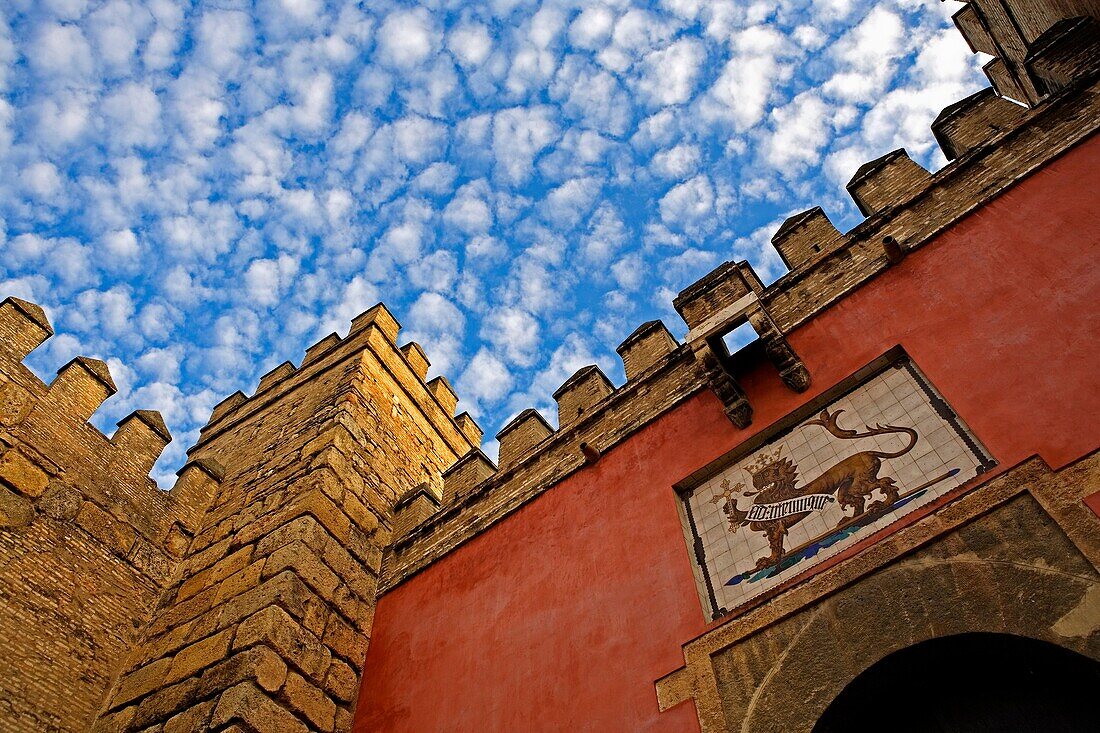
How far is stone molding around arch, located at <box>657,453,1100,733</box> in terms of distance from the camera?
3.04 m

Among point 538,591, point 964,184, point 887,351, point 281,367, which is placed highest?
point 281,367

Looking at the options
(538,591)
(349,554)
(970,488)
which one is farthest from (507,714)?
(970,488)

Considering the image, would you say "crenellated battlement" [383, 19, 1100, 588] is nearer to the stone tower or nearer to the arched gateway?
the stone tower

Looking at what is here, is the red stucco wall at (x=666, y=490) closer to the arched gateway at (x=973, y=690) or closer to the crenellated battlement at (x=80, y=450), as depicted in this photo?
the arched gateway at (x=973, y=690)

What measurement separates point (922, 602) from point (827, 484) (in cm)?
88

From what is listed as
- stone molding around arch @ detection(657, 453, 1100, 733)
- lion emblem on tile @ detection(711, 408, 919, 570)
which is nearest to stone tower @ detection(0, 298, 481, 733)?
stone molding around arch @ detection(657, 453, 1100, 733)

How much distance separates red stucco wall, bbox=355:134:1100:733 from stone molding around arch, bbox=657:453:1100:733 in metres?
0.21

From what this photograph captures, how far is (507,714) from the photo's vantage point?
446 centimetres

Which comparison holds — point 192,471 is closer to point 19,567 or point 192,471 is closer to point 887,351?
point 19,567

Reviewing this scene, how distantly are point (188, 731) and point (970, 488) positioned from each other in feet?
14.5

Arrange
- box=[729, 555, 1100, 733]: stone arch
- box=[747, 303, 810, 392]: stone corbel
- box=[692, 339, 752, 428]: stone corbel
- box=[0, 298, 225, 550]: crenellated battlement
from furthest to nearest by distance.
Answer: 1. box=[0, 298, 225, 550]: crenellated battlement
2. box=[692, 339, 752, 428]: stone corbel
3. box=[747, 303, 810, 392]: stone corbel
4. box=[729, 555, 1100, 733]: stone arch

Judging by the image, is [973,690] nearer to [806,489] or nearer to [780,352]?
[806,489]

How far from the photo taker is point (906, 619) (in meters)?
3.30

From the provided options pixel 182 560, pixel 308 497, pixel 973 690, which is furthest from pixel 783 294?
pixel 182 560
